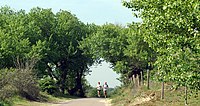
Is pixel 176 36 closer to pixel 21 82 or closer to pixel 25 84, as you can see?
pixel 21 82

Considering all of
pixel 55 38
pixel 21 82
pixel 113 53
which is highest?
pixel 55 38

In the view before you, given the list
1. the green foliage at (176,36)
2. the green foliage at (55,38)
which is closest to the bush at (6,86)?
the green foliage at (176,36)

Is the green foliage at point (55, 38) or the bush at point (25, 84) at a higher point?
the green foliage at point (55, 38)

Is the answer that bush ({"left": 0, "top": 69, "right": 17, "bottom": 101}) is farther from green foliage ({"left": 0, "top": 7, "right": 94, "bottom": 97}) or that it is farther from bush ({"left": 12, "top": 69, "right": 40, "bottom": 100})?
green foliage ({"left": 0, "top": 7, "right": 94, "bottom": 97})

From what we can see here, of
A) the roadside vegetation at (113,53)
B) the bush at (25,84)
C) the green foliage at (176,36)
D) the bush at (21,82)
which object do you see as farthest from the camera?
Answer: the bush at (25,84)

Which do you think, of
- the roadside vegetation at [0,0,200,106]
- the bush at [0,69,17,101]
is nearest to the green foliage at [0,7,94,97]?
the roadside vegetation at [0,0,200,106]

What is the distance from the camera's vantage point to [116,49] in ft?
215

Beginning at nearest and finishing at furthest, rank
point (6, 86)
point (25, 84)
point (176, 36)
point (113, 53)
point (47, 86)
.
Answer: point (176, 36)
point (6, 86)
point (25, 84)
point (47, 86)
point (113, 53)

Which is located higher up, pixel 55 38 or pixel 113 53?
pixel 55 38

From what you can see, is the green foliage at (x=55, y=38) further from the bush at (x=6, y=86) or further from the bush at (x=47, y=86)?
the bush at (x=6, y=86)

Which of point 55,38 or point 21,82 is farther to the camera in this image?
point 55,38

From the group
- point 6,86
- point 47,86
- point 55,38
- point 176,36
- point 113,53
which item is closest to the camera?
point 176,36

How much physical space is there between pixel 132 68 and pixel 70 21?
16.4 m

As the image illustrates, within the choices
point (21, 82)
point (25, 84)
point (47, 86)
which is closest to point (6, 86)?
point (21, 82)
